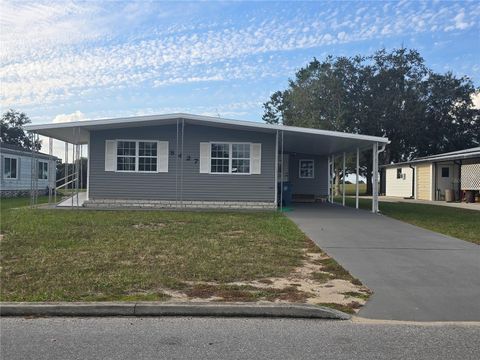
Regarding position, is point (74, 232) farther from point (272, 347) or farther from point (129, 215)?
point (272, 347)

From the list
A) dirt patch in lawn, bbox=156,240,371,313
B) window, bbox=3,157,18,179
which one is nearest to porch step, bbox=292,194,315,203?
window, bbox=3,157,18,179

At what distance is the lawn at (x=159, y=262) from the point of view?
613 cm

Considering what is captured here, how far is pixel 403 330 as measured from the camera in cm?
500

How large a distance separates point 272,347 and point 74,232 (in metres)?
7.68

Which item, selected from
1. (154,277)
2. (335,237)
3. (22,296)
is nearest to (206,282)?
(154,277)

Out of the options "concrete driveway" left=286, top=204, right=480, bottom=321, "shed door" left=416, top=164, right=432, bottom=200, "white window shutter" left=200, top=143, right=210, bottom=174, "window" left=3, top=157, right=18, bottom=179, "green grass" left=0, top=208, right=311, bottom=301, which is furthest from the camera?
"shed door" left=416, top=164, right=432, bottom=200

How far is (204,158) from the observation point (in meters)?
18.6

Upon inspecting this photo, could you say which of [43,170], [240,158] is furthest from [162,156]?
[43,170]

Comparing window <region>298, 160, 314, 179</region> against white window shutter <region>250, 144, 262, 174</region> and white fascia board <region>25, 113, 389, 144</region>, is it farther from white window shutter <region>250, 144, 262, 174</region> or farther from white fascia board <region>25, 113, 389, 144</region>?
white fascia board <region>25, 113, 389, 144</region>

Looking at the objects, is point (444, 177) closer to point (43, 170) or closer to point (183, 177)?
point (183, 177)

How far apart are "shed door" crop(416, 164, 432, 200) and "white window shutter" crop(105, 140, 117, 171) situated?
2151cm

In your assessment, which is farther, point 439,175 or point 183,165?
point 439,175

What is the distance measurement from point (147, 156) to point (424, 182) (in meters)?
21.2

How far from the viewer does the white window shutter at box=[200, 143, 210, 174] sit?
18578 mm
